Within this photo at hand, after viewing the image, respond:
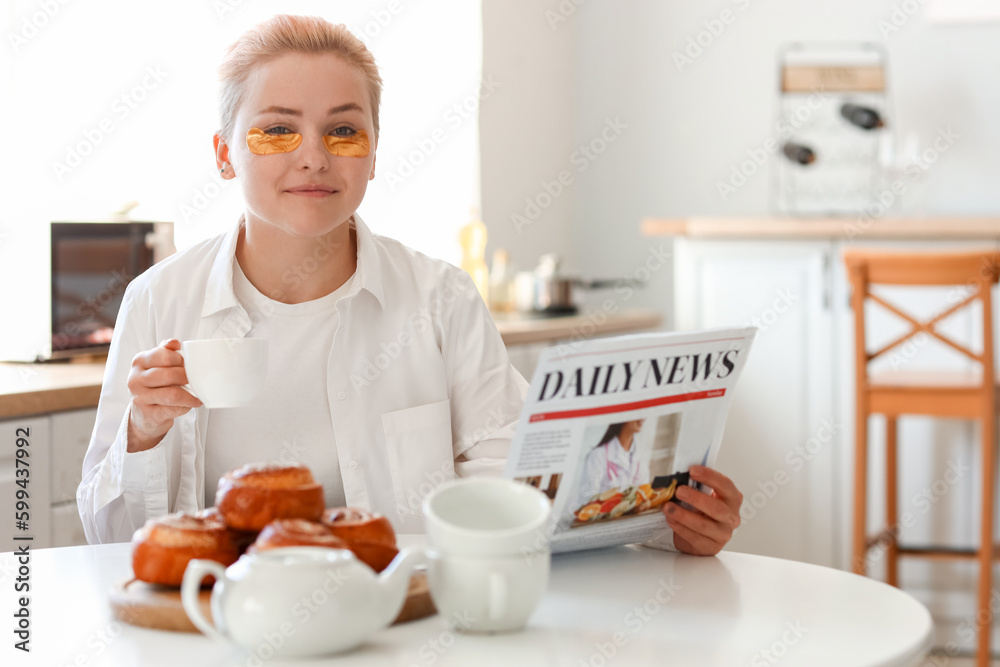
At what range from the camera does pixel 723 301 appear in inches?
129

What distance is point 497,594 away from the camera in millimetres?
808

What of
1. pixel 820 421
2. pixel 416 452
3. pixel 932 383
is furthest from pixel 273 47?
pixel 820 421

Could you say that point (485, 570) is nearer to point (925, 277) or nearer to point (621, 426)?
point (621, 426)

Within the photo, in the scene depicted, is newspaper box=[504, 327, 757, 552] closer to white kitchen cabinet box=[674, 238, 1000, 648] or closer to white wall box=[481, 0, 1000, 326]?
white kitchen cabinet box=[674, 238, 1000, 648]

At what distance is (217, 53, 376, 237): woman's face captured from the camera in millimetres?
1354

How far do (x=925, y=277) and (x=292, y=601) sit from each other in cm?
229

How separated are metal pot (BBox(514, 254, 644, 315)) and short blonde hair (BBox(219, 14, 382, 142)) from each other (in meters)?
2.08

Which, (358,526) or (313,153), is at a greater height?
(313,153)

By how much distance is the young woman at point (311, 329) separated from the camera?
1.36m

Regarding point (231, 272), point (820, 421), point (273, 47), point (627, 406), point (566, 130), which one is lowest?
point (820, 421)

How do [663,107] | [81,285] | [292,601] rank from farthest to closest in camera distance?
1. [663,107]
2. [81,285]
3. [292,601]

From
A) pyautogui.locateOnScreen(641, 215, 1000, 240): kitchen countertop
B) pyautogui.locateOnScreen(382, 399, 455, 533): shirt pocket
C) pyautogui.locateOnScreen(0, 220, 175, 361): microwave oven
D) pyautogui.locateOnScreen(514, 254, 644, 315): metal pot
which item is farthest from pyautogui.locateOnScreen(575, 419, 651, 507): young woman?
pyautogui.locateOnScreen(514, 254, 644, 315): metal pot

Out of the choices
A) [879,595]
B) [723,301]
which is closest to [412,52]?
[723,301]

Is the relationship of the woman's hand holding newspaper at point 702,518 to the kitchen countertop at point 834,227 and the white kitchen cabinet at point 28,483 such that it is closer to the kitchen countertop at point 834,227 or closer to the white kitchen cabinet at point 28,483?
the white kitchen cabinet at point 28,483
